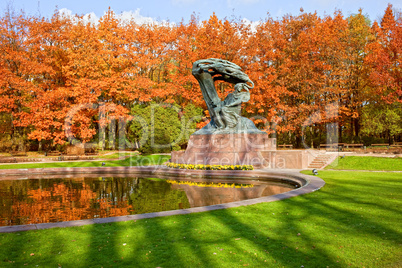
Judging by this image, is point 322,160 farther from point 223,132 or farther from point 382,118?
point 382,118

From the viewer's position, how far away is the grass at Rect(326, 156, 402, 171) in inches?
858

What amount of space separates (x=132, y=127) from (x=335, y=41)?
27328mm

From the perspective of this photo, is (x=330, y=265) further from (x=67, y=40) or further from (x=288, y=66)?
(x=67, y=40)

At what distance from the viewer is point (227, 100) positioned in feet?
81.7

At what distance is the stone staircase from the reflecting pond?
7794mm

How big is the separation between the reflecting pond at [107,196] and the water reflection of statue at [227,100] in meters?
6.65

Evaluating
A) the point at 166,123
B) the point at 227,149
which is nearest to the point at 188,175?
the point at 227,149

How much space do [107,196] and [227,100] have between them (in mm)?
13727

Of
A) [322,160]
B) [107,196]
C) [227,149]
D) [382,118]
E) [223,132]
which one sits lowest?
[107,196]

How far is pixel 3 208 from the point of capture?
11594 millimetres

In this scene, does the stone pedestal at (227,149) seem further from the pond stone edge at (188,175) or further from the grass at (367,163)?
the grass at (367,163)

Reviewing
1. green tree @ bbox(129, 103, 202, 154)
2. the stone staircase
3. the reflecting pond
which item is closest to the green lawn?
the reflecting pond

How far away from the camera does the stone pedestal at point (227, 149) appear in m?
22.4

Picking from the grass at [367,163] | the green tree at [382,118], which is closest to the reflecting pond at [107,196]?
the grass at [367,163]
